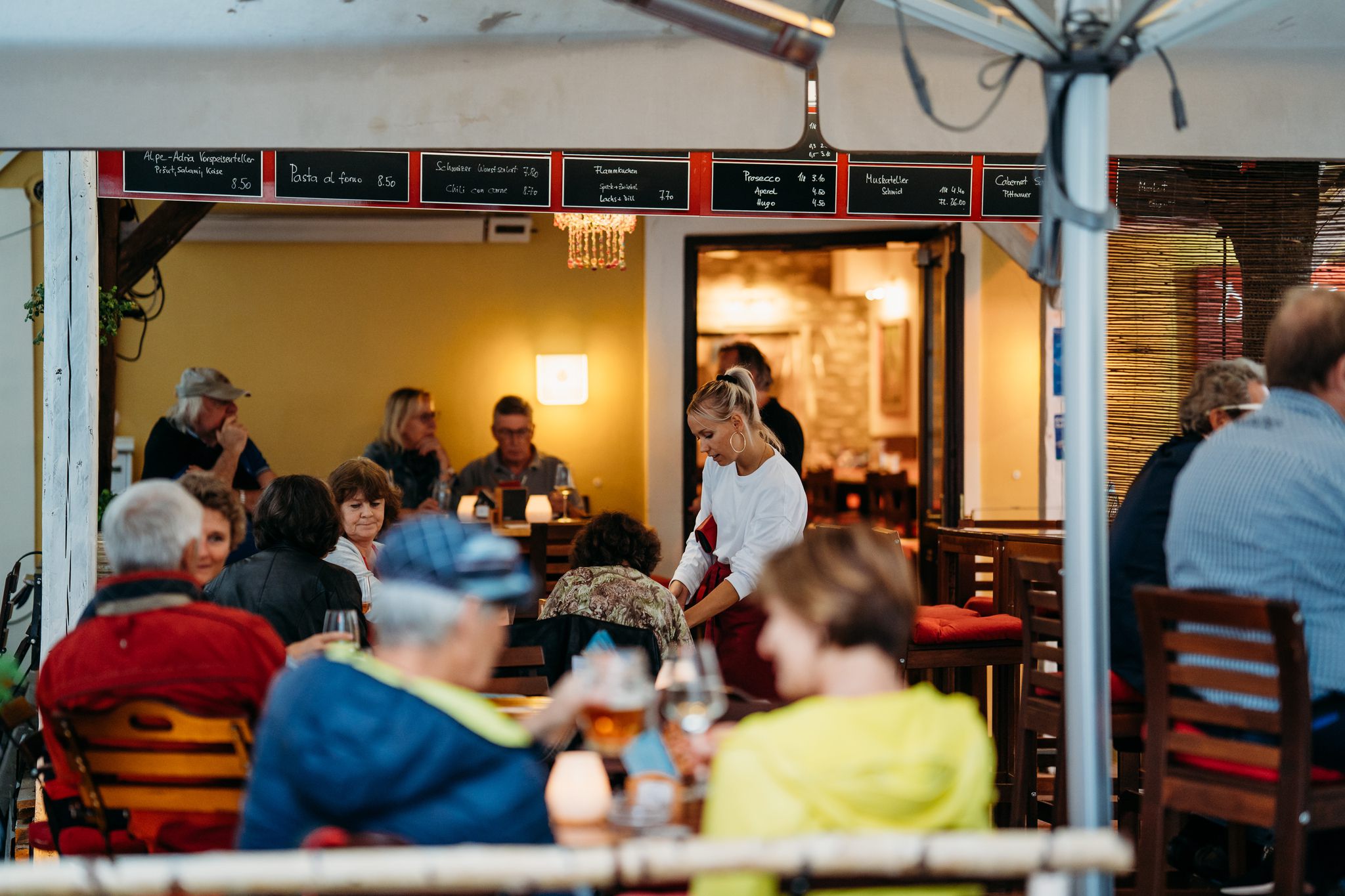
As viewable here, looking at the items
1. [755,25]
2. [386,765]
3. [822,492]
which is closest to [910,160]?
[755,25]

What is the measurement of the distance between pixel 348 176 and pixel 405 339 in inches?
151

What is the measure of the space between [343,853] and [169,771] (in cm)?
116

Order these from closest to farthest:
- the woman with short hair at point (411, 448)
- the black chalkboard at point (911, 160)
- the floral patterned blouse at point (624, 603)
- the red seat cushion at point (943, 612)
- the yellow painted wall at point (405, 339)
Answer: the floral patterned blouse at point (624, 603) → the red seat cushion at point (943, 612) → the black chalkboard at point (911, 160) → the woman with short hair at point (411, 448) → the yellow painted wall at point (405, 339)

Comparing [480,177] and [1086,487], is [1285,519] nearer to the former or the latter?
[1086,487]

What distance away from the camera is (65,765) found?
2.82 metres

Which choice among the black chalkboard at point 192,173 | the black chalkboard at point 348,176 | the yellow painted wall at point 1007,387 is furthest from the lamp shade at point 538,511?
the yellow painted wall at point 1007,387

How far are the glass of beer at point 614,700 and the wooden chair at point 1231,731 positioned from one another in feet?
4.25

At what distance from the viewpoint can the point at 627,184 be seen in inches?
217

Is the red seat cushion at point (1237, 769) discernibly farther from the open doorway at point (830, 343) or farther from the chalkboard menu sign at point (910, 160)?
Result: the open doorway at point (830, 343)

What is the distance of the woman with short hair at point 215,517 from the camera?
11.3 feet

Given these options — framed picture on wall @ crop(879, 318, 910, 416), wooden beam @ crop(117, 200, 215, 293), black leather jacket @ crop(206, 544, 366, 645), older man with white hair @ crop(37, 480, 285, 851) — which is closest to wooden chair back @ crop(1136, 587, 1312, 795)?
older man with white hair @ crop(37, 480, 285, 851)

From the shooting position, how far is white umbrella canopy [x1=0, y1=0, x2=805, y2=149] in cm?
319

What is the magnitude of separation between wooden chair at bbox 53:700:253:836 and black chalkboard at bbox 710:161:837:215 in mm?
3580

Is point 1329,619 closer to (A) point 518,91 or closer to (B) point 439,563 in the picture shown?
(B) point 439,563
